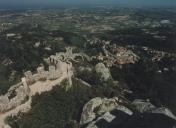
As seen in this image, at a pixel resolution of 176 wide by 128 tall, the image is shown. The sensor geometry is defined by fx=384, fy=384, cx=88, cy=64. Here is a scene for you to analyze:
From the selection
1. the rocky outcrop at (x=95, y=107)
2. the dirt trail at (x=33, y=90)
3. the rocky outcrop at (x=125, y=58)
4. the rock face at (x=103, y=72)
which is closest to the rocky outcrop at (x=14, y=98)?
the dirt trail at (x=33, y=90)

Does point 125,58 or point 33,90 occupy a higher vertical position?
point 33,90

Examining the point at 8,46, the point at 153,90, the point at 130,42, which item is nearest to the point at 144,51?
the point at 130,42

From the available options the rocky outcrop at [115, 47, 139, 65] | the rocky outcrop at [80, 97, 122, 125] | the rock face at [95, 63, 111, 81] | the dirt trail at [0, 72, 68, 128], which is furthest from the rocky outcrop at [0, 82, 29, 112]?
the rocky outcrop at [115, 47, 139, 65]

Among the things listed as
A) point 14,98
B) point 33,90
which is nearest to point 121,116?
point 33,90

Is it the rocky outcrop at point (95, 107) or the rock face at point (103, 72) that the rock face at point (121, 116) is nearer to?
the rocky outcrop at point (95, 107)

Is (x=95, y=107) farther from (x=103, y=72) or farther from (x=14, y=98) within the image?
(x=103, y=72)

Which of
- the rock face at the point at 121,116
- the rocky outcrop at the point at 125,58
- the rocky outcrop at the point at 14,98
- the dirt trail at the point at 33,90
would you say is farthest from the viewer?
the rocky outcrop at the point at 125,58
